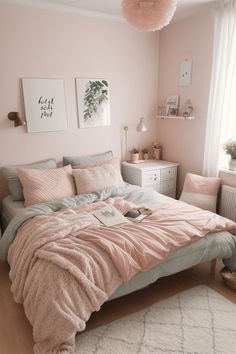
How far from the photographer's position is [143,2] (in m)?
1.55

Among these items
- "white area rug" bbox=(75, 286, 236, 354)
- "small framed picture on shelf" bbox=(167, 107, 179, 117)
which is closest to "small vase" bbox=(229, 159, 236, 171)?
"small framed picture on shelf" bbox=(167, 107, 179, 117)

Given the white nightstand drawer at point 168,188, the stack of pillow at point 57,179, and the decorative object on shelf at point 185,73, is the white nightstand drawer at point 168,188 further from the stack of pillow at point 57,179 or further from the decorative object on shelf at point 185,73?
the decorative object on shelf at point 185,73

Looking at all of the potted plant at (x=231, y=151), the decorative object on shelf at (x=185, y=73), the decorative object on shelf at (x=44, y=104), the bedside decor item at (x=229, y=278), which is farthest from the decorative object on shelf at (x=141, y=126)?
the bedside decor item at (x=229, y=278)

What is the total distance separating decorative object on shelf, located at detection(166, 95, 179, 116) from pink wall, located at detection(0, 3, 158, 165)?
0.29 metres

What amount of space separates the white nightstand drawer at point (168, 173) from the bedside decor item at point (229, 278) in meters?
1.54

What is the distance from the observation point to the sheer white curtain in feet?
9.10

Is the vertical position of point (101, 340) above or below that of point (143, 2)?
below

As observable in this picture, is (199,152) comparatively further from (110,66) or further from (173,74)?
(110,66)

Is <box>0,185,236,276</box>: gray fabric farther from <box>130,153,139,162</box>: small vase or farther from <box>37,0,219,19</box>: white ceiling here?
<box>37,0,219,19</box>: white ceiling

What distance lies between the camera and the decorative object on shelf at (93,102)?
10.8 ft

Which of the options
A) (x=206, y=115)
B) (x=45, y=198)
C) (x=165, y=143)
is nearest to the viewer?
(x=45, y=198)

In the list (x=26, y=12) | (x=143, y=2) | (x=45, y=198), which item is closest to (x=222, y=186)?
(x=45, y=198)

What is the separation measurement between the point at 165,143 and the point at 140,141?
371 mm

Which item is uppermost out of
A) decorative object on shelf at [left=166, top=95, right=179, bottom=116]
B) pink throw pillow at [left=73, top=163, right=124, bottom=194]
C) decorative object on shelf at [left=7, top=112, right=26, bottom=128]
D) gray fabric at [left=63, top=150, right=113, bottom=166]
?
decorative object on shelf at [left=166, top=95, right=179, bottom=116]
